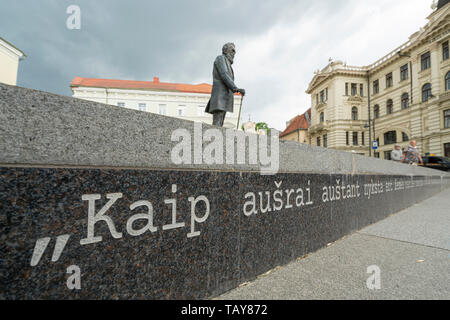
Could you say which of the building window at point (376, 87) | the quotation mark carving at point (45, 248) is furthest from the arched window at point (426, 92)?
the quotation mark carving at point (45, 248)

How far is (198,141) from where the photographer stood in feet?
5.60

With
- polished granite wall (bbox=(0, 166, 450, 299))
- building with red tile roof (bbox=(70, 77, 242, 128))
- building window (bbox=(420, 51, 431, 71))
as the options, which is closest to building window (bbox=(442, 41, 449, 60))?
building window (bbox=(420, 51, 431, 71))

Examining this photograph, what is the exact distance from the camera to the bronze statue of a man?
340cm

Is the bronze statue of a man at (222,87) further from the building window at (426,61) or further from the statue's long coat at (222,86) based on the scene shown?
the building window at (426,61)

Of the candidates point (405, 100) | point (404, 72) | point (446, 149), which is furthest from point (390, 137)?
point (404, 72)

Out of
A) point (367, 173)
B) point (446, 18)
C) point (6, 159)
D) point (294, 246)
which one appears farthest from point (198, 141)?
point (446, 18)

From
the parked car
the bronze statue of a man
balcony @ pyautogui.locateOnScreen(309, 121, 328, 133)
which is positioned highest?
balcony @ pyautogui.locateOnScreen(309, 121, 328, 133)

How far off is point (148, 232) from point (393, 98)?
114ft

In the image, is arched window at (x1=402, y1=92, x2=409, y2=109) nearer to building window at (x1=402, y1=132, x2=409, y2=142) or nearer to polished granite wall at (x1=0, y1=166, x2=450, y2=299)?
building window at (x1=402, y1=132, x2=409, y2=142)

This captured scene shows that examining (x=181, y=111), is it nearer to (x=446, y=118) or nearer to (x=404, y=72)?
(x=404, y=72)

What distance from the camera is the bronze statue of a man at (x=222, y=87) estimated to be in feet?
11.1

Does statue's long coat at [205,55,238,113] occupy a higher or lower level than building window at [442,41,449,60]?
lower
